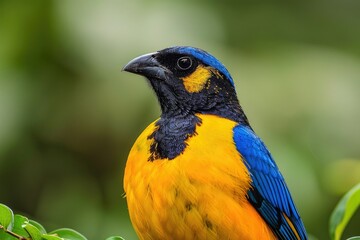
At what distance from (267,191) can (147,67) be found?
3.08 ft

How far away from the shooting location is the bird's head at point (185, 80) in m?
4.73

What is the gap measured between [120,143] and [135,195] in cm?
332

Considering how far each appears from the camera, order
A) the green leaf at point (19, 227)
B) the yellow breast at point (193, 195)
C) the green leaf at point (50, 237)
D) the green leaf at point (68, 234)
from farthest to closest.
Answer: the yellow breast at point (193, 195) → the green leaf at point (68, 234) → the green leaf at point (19, 227) → the green leaf at point (50, 237)

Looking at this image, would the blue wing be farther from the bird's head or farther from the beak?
the beak

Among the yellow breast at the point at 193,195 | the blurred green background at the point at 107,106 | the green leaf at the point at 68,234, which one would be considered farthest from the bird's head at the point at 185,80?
the blurred green background at the point at 107,106

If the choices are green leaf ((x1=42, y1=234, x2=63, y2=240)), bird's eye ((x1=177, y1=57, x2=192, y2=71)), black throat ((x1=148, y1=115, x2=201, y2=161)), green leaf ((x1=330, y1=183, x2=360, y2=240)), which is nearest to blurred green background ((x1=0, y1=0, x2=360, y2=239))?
bird's eye ((x1=177, y1=57, x2=192, y2=71))

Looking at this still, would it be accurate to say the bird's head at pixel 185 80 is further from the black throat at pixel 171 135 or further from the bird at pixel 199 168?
the black throat at pixel 171 135

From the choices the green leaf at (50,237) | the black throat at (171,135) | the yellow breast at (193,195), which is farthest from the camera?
the black throat at (171,135)

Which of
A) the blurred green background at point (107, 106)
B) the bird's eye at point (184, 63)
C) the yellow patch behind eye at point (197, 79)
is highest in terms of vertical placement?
the bird's eye at point (184, 63)

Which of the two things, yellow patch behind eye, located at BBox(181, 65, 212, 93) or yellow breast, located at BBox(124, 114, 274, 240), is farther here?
yellow patch behind eye, located at BBox(181, 65, 212, 93)

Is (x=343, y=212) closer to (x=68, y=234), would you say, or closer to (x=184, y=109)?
(x=184, y=109)

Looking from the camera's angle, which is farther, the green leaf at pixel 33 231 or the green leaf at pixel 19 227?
the green leaf at pixel 19 227

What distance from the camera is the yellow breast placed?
411 centimetres

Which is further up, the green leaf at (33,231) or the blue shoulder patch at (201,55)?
the blue shoulder patch at (201,55)
